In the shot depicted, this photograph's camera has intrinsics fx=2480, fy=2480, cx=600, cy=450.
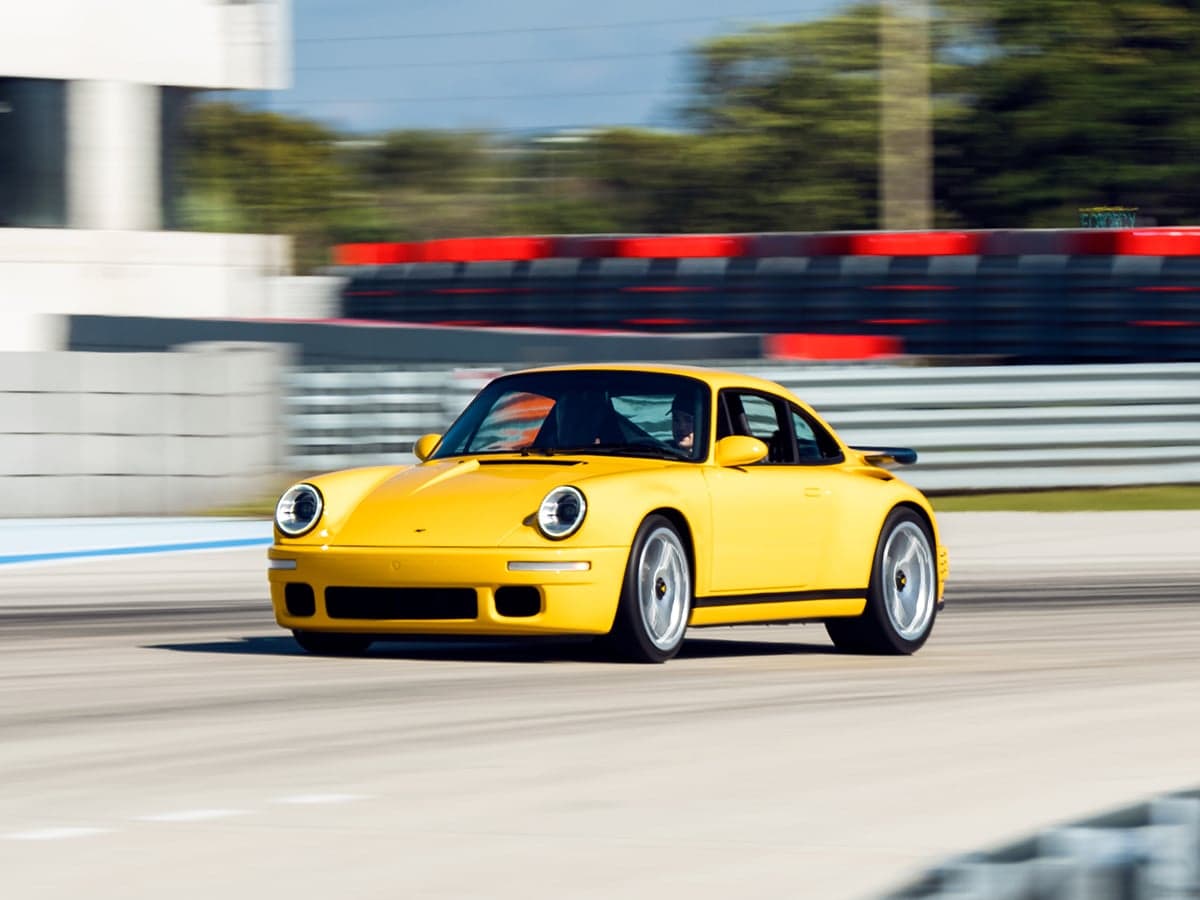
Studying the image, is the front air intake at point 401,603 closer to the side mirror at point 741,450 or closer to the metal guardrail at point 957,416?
the side mirror at point 741,450

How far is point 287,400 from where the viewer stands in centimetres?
1945

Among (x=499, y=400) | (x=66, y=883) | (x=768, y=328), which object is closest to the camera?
(x=66, y=883)

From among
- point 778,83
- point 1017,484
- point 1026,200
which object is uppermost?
point 778,83

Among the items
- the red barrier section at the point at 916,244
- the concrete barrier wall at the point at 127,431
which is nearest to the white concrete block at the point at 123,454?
the concrete barrier wall at the point at 127,431

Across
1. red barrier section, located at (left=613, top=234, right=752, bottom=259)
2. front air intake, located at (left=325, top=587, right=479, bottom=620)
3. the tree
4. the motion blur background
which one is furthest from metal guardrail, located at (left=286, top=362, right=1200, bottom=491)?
the tree

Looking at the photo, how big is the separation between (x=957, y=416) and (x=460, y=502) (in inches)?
428

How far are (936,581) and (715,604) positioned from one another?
4.66 ft

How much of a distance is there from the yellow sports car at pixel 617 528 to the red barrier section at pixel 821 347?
36.5ft

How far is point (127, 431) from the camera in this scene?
60.8 feet

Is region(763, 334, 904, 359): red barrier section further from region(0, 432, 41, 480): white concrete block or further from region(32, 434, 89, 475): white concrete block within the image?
region(0, 432, 41, 480): white concrete block

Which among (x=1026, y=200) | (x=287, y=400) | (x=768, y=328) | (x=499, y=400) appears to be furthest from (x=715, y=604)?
(x=1026, y=200)

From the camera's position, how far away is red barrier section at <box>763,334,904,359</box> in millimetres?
22078

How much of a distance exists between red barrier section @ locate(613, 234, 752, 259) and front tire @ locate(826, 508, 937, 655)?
20736 mm

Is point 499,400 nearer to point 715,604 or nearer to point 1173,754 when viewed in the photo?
point 715,604
